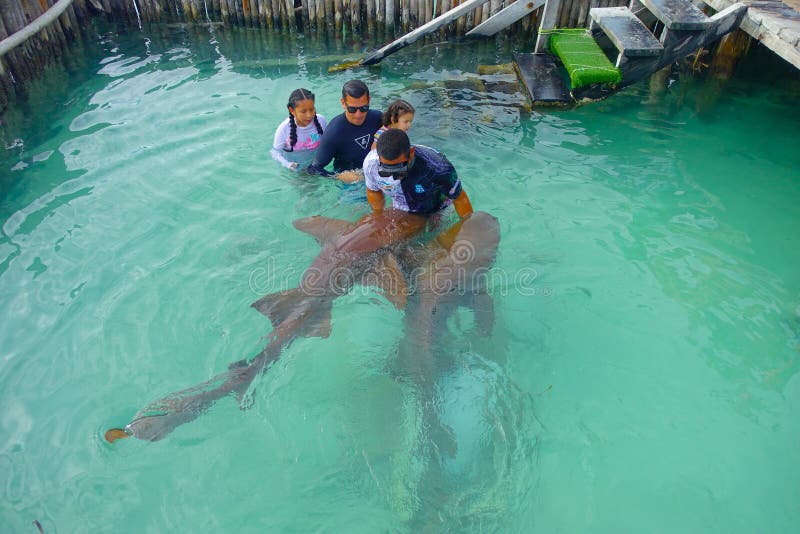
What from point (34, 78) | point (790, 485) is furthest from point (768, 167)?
point (34, 78)

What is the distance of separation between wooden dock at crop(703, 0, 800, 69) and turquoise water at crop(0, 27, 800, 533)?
123 cm

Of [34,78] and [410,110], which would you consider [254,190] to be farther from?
[34,78]

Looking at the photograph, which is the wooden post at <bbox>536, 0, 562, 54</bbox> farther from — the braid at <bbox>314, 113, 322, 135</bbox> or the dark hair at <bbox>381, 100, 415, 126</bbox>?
the dark hair at <bbox>381, 100, 415, 126</bbox>

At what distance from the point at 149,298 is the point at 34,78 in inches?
251

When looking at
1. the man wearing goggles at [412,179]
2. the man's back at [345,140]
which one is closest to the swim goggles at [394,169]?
the man wearing goggles at [412,179]

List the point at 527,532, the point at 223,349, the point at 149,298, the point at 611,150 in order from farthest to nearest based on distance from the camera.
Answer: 1. the point at 611,150
2. the point at 149,298
3. the point at 223,349
4. the point at 527,532

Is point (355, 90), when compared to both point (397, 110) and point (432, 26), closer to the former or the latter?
point (397, 110)

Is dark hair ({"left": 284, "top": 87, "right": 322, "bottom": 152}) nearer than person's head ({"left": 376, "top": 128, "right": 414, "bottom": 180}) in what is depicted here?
No

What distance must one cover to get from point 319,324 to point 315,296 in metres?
0.30

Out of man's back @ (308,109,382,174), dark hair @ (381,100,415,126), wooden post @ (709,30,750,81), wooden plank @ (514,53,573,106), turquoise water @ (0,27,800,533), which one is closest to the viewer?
turquoise water @ (0,27,800,533)

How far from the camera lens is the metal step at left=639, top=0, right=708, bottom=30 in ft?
22.8

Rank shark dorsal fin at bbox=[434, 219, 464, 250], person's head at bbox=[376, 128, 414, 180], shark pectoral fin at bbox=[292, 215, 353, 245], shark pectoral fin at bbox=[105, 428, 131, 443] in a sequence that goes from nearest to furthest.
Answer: shark pectoral fin at bbox=[105, 428, 131, 443] → person's head at bbox=[376, 128, 414, 180] → shark dorsal fin at bbox=[434, 219, 464, 250] → shark pectoral fin at bbox=[292, 215, 353, 245]

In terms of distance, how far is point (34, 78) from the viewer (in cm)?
887

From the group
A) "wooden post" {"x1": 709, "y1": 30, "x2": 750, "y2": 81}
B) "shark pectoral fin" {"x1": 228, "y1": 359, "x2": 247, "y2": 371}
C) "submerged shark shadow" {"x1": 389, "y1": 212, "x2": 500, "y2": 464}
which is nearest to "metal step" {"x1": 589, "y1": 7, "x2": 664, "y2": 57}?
"wooden post" {"x1": 709, "y1": 30, "x2": 750, "y2": 81}
